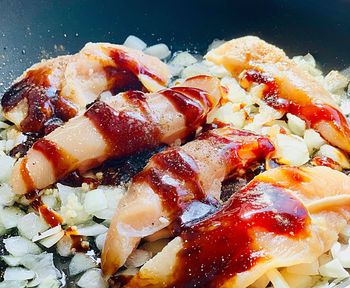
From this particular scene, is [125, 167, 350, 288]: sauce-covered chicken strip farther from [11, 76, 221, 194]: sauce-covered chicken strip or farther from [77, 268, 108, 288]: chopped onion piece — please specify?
[11, 76, 221, 194]: sauce-covered chicken strip

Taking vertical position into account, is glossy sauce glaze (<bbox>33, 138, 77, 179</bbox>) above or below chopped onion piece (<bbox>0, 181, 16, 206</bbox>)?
above

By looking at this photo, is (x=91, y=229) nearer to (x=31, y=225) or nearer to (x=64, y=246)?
(x=64, y=246)

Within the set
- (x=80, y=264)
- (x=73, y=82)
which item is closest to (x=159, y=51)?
(x=73, y=82)

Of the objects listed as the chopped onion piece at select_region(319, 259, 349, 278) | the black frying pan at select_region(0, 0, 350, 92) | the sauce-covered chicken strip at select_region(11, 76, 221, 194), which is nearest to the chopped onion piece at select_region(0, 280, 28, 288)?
the sauce-covered chicken strip at select_region(11, 76, 221, 194)

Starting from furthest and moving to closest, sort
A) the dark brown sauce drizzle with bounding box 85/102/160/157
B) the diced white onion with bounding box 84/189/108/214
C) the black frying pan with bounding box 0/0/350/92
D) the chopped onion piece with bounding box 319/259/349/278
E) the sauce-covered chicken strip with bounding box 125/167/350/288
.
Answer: the black frying pan with bounding box 0/0/350/92 < the dark brown sauce drizzle with bounding box 85/102/160/157 < the diced white onion with bounding box 84/189/108/214 < the chopped onion piece with bounding box 319/259/349/278 < the sauce-covered chicken strip with bounding box 125/167/350/288

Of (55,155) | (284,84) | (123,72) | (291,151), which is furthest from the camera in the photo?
(123,72)

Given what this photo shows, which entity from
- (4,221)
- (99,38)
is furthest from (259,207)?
(99,38)

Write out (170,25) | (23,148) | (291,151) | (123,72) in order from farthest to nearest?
(170,25) → (123,72) → (23,148) → (291,151)
